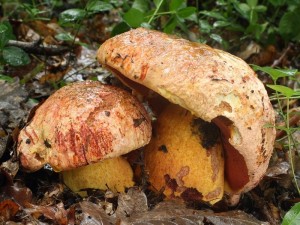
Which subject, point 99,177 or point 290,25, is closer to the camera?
point 99,177

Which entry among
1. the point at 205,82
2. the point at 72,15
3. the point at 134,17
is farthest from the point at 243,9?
the point at 205,82

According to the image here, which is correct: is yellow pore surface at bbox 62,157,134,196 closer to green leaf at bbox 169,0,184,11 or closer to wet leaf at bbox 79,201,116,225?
wet leaf at bbox 79,201,116,225

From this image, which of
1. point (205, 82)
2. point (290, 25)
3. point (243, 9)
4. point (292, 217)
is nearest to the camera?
point (205, 82)

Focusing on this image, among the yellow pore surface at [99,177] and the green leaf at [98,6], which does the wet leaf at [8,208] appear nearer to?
the yellow pore surface at [99,177]

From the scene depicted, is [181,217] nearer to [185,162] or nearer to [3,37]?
[185,162]

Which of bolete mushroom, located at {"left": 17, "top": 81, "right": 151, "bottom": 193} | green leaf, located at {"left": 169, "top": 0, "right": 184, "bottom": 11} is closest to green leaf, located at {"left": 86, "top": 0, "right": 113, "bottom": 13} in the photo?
green leaf, located at {"left": 169, "top": 0, "right": 184, "bottom": 11}

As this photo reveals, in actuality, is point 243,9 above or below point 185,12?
below

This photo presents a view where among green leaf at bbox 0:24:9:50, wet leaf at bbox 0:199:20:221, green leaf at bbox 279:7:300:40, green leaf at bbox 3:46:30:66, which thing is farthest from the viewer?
green leaf at bbox 279:7:300:40
